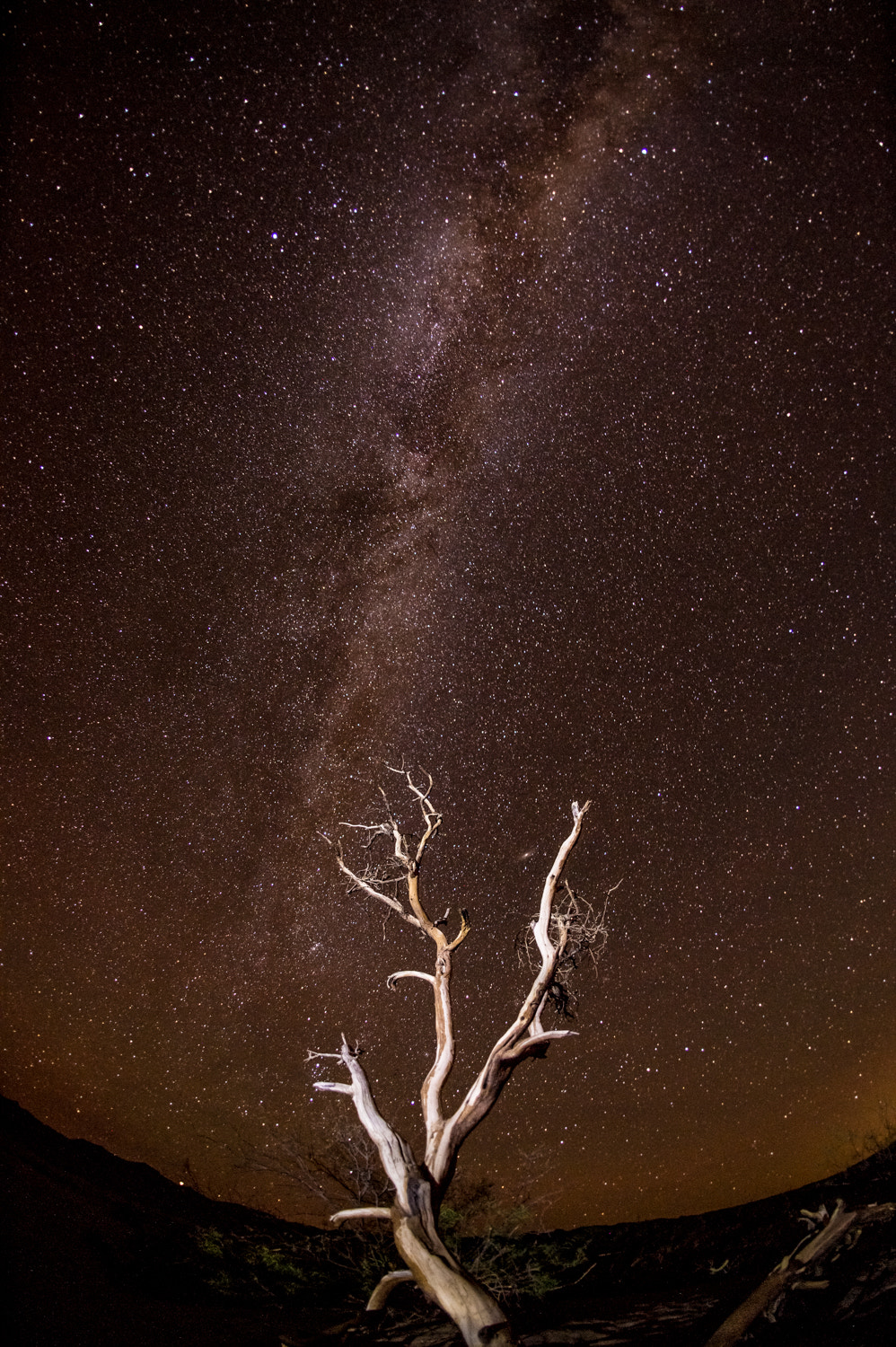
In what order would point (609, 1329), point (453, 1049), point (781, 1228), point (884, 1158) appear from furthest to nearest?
point (884, 1158) < point (781, 1228) < point (453, 1049) < point (609, 1329)

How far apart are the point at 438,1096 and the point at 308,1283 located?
5.22 meters

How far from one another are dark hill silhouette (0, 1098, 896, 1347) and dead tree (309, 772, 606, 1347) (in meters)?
1.09

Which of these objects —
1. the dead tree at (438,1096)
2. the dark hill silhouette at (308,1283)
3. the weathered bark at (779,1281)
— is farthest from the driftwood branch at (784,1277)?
the dead tree at (438,1096)

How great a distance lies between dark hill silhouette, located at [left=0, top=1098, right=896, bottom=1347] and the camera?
6.59 m

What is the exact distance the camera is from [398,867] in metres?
10.1

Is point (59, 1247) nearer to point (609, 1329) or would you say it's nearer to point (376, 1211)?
point (376, 1211)

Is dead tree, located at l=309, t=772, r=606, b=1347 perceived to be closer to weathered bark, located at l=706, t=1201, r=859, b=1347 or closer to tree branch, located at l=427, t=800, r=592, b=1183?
tree branch, located at l=427, t=800, r=592, b=1183

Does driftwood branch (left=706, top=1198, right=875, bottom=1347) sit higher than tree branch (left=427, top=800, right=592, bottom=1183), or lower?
lower

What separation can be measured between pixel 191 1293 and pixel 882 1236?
9153 millimetres

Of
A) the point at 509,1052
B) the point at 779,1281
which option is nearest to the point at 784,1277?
the point at 779,1281

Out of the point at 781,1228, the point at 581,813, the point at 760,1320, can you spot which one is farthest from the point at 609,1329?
the point at 781,1228

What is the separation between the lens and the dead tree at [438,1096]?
5992mm

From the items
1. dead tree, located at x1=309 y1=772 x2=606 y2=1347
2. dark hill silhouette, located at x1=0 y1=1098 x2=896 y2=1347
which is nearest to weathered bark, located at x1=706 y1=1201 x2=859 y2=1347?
dark hill silhouette, located at x1=0 y1=1098 x2=896 y2=1347

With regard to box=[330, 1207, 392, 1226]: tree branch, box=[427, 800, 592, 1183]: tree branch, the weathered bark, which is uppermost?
box=[427, 800, 592, 1183]: tree branch
